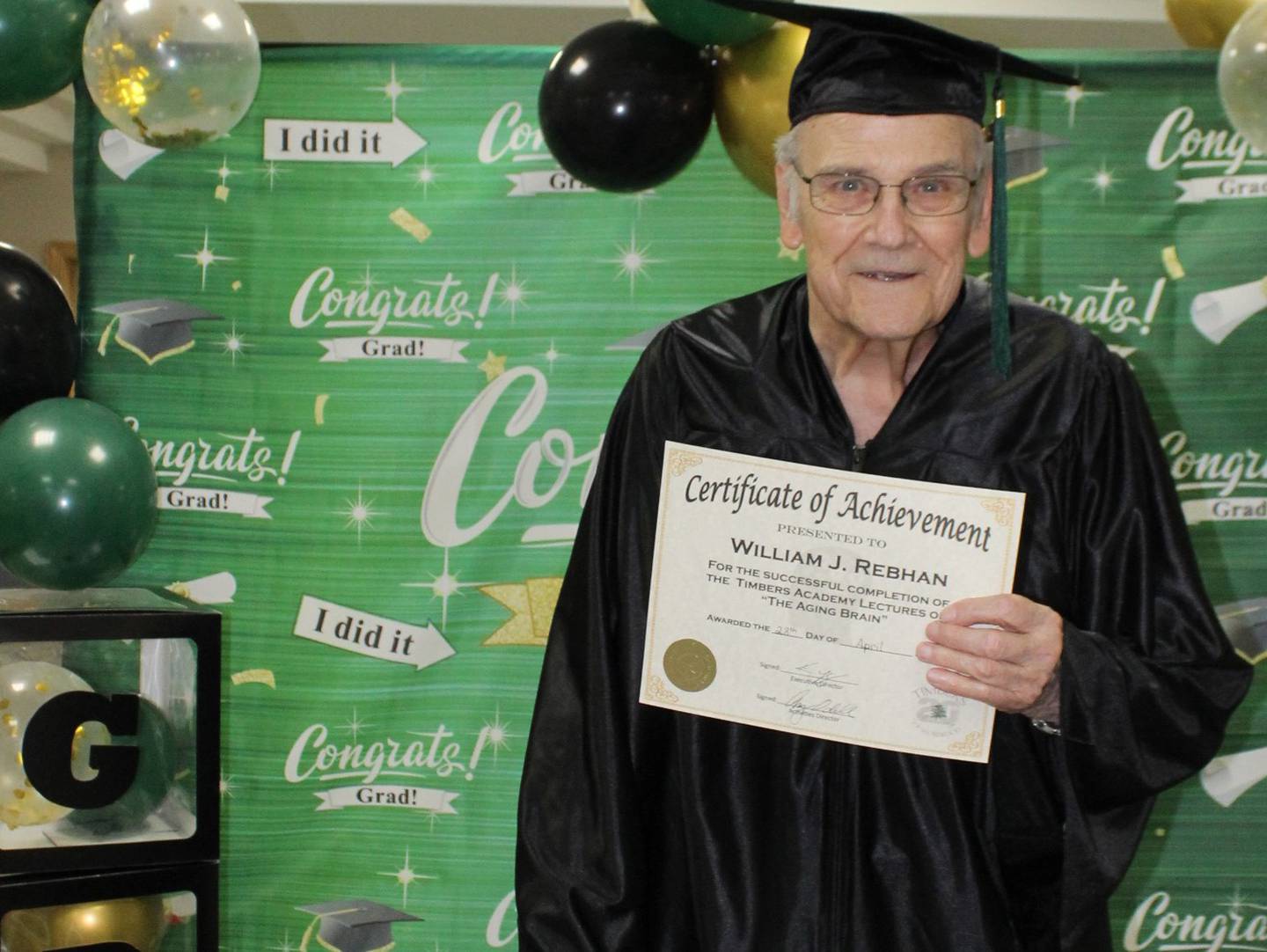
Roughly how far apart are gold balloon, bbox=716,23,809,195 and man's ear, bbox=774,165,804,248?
721 mm

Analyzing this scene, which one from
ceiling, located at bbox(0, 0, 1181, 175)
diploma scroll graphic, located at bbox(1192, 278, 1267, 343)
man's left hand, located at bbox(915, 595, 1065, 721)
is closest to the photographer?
man's left hand, located at bbox(915, 595, 1065, 721)

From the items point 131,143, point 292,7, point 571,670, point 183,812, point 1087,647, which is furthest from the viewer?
point 292,7

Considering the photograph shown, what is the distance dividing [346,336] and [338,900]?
1201mm

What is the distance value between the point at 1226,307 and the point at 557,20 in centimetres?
202

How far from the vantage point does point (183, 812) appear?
7.76 feet

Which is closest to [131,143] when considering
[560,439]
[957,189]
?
[560,439]

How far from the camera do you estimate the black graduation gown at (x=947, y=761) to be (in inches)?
63.5

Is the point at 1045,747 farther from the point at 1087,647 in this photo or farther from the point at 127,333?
the point at 127,333

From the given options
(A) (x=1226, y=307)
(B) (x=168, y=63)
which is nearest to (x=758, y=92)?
(B) (x=168, y=63)

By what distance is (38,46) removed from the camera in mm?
2451

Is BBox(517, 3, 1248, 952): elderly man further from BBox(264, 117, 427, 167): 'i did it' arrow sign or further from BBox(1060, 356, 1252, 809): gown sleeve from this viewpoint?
BBox(264, 117, 427, 167): 'i did it' arrow sign

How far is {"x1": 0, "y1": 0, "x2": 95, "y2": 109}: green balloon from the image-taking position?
2414 mm
